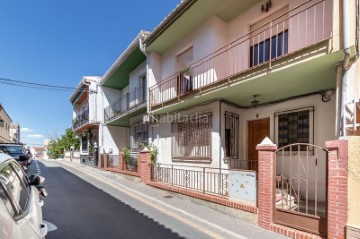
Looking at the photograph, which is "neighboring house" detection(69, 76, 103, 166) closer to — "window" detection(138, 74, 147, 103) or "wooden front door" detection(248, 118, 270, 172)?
"window" detection(138, 74, 147, 103)

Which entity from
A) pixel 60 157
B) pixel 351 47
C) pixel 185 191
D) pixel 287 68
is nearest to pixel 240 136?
pixel 185 191

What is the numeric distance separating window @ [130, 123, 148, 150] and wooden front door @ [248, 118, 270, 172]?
6459 mm

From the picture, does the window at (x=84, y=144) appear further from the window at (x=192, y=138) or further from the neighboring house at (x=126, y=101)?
the window at (x=192, y=138)

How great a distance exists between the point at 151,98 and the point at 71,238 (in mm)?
7379

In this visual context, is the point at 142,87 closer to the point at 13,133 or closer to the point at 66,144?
the point at 66,144

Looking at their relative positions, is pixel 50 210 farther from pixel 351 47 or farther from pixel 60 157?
pixel 60 157

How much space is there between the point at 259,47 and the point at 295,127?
284 centimetres

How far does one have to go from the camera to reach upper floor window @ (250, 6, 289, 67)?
23.0 ft

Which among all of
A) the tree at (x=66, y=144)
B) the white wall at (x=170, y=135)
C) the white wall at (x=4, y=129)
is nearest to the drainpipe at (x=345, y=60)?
the white wall at (x=170, y=135)

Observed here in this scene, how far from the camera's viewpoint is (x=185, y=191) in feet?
25.7

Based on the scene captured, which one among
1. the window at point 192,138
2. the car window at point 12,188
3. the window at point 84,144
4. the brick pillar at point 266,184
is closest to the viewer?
the car window at point 12,188

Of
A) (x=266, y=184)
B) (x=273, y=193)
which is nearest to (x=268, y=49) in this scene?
(x=266, y=184)

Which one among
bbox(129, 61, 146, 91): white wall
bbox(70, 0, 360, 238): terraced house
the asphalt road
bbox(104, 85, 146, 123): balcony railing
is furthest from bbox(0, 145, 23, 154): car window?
bbox(129, 61, 146, 91): white wall

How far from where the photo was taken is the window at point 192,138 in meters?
8.84
